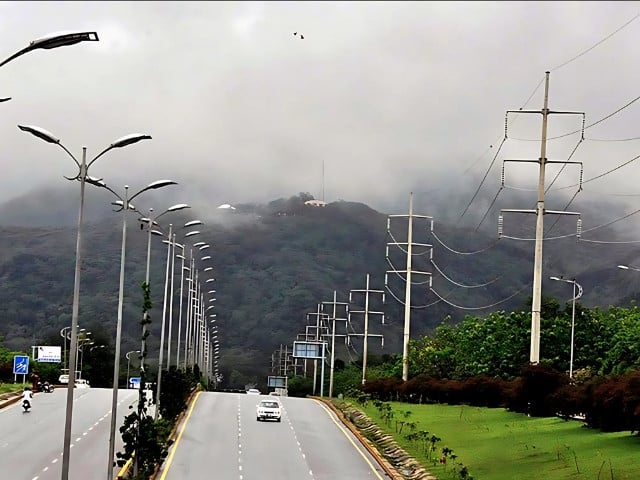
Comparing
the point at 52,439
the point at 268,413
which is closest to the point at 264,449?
the point at 52,439

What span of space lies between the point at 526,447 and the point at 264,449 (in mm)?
15683

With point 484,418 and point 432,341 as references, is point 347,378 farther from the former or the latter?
point 484,418

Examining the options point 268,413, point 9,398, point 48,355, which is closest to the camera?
point 268,413

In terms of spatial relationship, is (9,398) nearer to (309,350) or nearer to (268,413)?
(268,413)

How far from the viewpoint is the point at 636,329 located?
75062mm

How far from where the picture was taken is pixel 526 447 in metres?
45.4

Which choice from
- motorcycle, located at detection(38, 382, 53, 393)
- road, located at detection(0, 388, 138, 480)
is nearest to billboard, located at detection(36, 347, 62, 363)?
motorcycle, located at detection(38, 382, 53, 393)

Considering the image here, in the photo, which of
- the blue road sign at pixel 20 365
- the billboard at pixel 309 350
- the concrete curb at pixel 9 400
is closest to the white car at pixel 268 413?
the concrete curb at pixel 9 400

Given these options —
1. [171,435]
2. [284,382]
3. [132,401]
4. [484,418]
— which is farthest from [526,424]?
[284,382]

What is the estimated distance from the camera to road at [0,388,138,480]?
46.4 meters

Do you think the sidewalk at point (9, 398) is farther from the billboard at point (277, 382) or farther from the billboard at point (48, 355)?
the billboard at point (277, 382)

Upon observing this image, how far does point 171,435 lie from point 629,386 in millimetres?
26681

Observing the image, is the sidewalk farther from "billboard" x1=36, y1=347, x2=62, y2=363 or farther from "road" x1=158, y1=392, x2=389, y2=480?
"billboard" x1=36, y1=347, x2=62, y2=363

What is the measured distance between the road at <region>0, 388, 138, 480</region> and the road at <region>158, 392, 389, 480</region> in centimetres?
347
